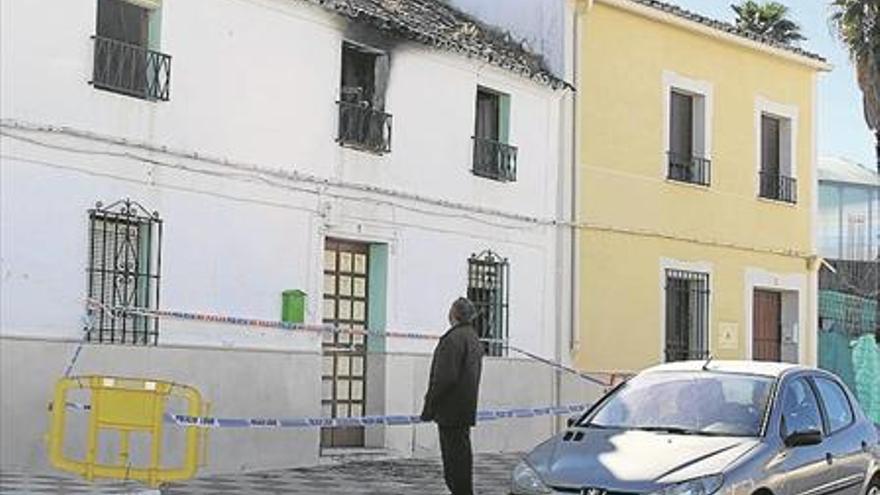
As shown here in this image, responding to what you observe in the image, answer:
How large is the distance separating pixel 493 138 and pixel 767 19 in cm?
1513

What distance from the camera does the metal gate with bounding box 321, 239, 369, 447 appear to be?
16.1 metres

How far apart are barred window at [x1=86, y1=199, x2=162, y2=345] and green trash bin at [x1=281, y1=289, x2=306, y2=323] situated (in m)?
1.76

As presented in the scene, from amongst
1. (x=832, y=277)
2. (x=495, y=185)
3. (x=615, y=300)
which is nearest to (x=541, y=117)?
(x=495, y=185)

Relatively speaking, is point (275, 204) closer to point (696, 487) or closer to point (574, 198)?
point (574, 198)

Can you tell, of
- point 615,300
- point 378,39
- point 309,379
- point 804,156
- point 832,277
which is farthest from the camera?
point 832,277

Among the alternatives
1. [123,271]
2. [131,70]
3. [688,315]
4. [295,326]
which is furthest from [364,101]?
[688,315]

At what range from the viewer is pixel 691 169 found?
858 inches

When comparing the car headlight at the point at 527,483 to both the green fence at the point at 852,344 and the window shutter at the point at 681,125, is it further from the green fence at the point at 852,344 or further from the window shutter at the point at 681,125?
the green fence at the point at 852,344

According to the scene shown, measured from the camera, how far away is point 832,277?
3052 cm

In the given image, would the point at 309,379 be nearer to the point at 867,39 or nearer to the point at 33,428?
the point at 33,428

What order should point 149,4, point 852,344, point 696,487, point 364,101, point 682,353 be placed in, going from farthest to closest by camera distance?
point 852,344 < point 682,353 < point 364,101 < point 149,4 < point 696,487

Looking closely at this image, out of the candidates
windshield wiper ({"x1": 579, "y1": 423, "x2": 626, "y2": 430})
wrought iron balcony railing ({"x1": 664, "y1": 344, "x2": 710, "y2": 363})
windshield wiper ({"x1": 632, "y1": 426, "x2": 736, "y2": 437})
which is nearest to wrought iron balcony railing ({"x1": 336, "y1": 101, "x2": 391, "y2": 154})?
windshield wiper ({"x1": 579, "y1": 423, "x2": 626, "y2": 430})

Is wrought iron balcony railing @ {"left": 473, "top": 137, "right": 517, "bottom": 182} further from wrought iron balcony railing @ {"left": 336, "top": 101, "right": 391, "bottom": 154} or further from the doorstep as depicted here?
the doorstep

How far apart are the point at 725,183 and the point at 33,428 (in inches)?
504
